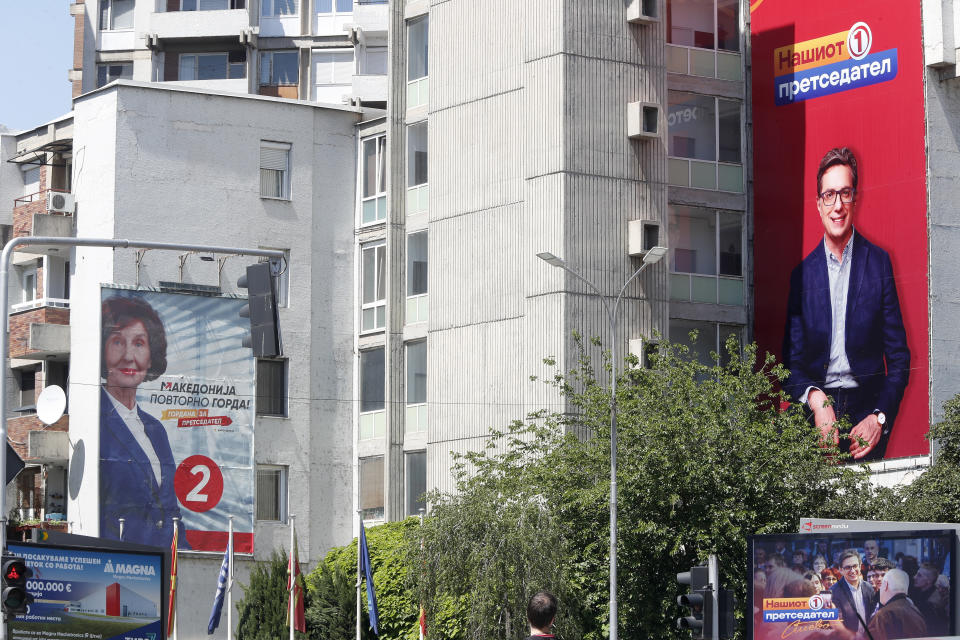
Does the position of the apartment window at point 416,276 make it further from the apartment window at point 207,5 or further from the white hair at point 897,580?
the apartment window at point 207,5

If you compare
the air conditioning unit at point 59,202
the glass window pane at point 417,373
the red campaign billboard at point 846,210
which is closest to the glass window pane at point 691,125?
the red campaign billboard at point 846,210

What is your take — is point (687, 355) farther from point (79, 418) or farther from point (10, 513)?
point (10, 513)

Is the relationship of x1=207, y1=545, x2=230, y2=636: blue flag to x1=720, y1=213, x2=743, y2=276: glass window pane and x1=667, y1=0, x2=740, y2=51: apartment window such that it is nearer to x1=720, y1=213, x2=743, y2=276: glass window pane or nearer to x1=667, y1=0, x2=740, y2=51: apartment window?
x1=720, y1=213, x2=743, y2=276: glass window pane

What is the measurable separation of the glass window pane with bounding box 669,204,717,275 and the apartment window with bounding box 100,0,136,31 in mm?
36411

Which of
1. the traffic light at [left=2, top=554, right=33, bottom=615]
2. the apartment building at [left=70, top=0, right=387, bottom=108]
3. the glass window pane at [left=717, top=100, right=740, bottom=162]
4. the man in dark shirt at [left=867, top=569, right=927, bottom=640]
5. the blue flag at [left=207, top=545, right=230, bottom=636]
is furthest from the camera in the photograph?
the apartment building at [left=70, top=0, right=387, bottom=108]

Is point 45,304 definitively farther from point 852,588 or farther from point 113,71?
point 852,588

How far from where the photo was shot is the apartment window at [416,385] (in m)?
50.4

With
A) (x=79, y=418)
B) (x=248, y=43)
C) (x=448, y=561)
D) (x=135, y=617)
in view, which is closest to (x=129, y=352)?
(x=79, y=418)

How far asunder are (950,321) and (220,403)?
19.9 metres

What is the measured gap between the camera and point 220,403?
164 feet

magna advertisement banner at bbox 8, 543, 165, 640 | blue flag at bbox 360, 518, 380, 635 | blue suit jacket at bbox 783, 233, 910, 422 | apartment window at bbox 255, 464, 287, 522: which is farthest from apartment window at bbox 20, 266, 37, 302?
magna advertisement banner at bbox 8, 543, 165, 640

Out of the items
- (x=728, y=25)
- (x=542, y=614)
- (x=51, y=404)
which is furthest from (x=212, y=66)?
(x=542, y=614)

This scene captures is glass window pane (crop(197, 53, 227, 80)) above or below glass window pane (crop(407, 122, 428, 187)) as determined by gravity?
above

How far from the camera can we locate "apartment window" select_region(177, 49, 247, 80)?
249 ft
